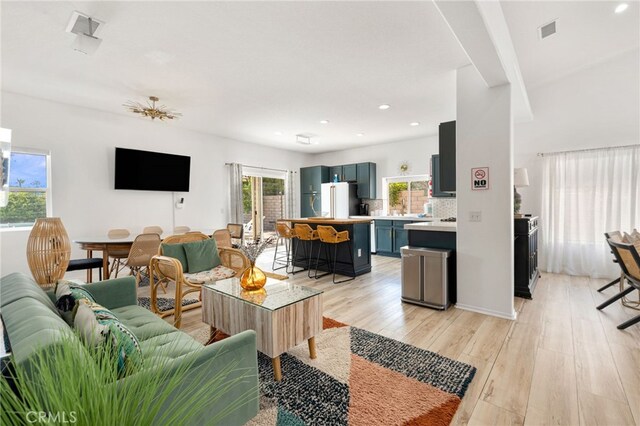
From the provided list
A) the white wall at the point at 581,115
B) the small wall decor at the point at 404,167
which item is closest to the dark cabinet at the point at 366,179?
the small wall decor at the point at 404,167

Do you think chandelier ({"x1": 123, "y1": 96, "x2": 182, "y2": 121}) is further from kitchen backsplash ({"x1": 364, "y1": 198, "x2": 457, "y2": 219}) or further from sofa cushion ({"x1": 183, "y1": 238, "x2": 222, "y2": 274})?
kitchen backsplash ({"x1": 364, "y1": 198, "x2": 457, "y2": 219})

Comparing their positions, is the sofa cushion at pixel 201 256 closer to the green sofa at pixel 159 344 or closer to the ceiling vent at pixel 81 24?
the green sofa at pixel 159 344

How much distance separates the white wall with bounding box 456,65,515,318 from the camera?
3027mm

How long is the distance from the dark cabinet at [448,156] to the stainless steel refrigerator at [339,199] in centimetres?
379

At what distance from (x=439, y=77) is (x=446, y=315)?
9.38 feet

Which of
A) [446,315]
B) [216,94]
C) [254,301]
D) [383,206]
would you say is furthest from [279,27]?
[383,206]

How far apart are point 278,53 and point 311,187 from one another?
528 cm

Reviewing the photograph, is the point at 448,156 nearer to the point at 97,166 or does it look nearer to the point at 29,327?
the point at 29,327

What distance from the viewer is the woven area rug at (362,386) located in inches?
65.4

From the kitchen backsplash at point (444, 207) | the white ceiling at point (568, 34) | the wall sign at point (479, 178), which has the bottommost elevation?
the kitchen backsplash at point (444, 207)

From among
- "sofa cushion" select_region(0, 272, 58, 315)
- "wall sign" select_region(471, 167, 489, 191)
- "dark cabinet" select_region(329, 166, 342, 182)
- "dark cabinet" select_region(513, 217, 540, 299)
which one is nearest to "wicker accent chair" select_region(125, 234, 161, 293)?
"sofa cushion" select_region(0, 272, 58, 315)

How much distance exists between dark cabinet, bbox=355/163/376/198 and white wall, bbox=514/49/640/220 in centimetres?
317

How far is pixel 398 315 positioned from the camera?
316 cm

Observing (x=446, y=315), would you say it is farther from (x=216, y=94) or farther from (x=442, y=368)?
(x=216, y=94)
